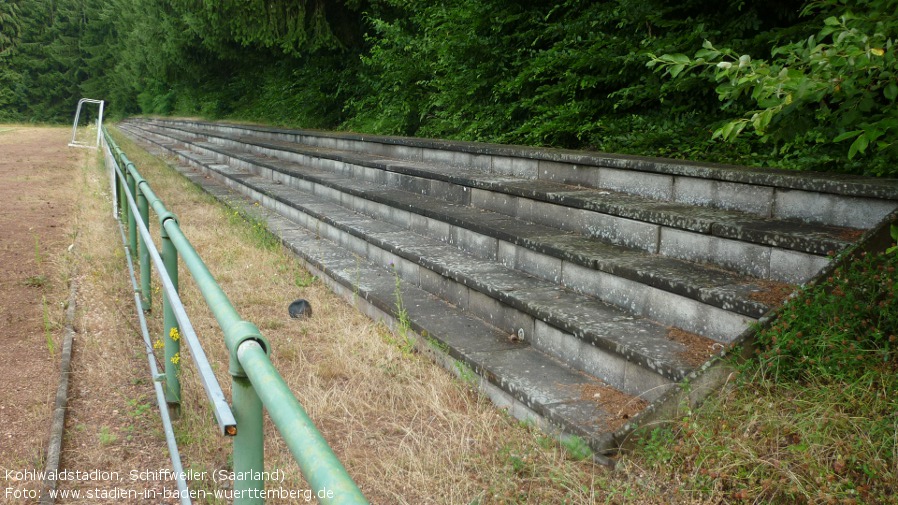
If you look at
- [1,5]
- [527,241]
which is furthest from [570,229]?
[1,5]

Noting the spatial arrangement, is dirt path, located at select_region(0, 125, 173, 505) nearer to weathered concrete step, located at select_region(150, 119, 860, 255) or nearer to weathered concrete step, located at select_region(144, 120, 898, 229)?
weathered concrete step, located at select_region(150, 119, 860, 255)

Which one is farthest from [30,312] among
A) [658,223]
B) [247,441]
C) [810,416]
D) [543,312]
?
[810,416]

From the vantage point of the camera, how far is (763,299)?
2982mm

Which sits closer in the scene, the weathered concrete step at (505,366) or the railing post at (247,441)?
the railing post at (247,441)

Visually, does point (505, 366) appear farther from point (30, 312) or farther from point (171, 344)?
point (30, 312)

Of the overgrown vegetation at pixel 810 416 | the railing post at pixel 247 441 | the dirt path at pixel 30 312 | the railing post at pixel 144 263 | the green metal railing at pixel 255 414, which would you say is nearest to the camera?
the green metal railing at pixel 255 414

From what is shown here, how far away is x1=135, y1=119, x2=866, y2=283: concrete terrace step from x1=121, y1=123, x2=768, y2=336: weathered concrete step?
99mm

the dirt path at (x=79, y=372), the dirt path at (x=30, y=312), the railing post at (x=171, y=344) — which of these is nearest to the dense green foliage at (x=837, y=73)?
the railing post at (x=171, y=344)

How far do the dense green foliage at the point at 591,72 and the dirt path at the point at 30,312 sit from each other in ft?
11.5

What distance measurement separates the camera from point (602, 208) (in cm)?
437

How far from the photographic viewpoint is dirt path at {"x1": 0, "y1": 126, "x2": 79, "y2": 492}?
3.60m

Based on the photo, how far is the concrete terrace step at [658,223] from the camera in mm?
3178

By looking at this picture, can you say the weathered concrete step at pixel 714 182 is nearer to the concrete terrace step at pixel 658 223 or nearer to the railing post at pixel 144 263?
the concrete terrace step at pixel 658 223

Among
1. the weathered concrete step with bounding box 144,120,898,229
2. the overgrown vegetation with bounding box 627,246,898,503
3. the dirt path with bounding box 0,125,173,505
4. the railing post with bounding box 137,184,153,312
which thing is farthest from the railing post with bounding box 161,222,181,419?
the weathered concrete step with bounding box 144,120,898,229
